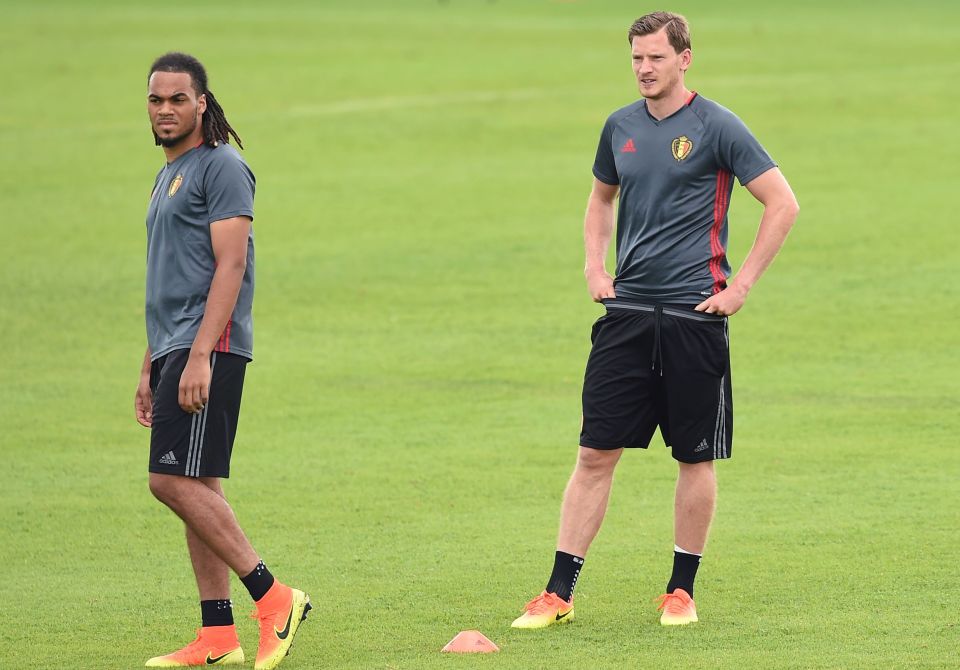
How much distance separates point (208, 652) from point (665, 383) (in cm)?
203

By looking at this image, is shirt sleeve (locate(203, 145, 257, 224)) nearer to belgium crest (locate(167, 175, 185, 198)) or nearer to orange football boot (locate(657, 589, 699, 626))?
belgium crest (locate(167, 175, 185, 198))

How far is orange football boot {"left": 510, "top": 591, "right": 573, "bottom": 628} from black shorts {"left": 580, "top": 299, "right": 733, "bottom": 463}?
62 cm

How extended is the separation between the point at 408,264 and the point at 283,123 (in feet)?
27.8

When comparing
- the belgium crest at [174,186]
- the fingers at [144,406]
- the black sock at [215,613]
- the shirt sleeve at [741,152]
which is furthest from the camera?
the fingers at [144,406]

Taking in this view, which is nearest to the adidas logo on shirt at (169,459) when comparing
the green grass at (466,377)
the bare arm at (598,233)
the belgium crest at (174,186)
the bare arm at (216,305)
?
the bare arm at (216,305)

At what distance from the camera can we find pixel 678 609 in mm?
6645

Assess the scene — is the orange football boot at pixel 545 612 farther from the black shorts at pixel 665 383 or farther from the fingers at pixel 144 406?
the fingers at pixel 144 406

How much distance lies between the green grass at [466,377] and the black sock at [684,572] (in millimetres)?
198

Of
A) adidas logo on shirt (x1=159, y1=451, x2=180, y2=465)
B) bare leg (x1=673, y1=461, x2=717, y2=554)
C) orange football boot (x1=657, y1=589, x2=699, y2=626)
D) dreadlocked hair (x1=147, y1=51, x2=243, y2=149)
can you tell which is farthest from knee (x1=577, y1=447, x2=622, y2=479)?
dreadlocked hair (x1=147, y1=51, x2=243, y2=149)

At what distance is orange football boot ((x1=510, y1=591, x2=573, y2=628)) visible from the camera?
6.63 meters

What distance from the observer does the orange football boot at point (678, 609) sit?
6605 millimetres

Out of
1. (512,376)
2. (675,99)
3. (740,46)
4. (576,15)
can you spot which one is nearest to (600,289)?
(675,99)

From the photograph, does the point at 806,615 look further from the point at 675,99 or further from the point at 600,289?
the point at 675,99

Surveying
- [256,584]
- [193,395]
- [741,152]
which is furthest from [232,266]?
[741,152]
